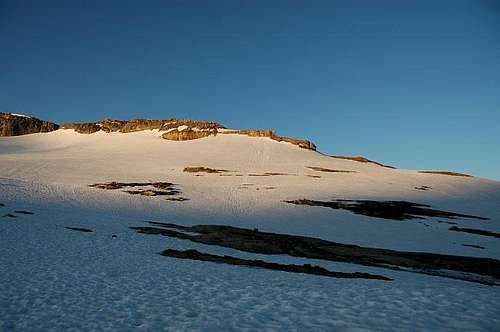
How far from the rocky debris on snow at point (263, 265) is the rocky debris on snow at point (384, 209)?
27.1m

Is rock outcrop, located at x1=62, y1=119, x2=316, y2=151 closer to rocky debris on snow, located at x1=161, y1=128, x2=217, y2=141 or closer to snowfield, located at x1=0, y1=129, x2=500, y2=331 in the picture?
rocky debris on snow, located at x1=161, y1=128, x2=217, y2=141

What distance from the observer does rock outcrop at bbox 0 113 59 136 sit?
131125 mm

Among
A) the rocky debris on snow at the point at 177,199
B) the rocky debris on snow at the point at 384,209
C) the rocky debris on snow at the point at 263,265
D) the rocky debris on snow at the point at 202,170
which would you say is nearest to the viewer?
the rocky debris on snow at the point at 263,265

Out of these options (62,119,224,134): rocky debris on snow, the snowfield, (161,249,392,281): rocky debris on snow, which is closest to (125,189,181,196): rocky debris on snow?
the snowfield

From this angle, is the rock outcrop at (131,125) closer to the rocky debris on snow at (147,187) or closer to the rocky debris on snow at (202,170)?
the rocky debris on snow at (202,170)

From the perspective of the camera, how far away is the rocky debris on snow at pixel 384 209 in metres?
47.6

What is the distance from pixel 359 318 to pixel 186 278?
7.61 metres

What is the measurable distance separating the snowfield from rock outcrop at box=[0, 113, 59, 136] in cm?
6551

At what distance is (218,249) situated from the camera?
26.6 m

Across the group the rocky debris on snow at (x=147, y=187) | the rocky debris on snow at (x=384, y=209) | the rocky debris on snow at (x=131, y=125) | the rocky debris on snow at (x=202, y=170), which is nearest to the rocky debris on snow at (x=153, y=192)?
the rocky debris on snow at (x=147, y=187)

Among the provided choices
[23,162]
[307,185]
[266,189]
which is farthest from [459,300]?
[23,162]

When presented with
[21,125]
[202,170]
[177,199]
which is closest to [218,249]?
[177,199]

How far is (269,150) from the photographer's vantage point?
96.8 metres

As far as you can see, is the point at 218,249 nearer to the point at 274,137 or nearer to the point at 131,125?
the point at 274,137
